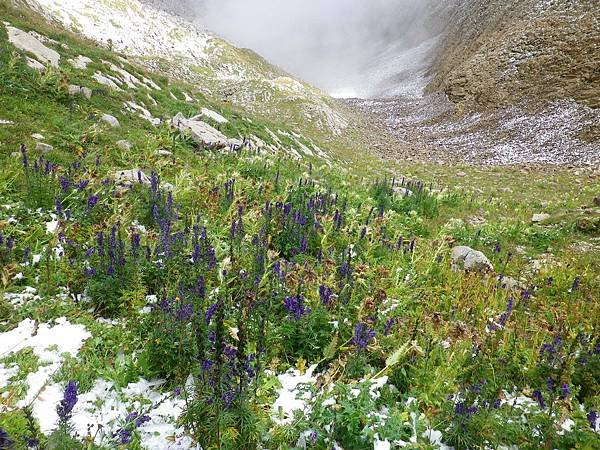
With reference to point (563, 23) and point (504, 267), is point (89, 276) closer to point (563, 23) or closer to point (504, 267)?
point (504, 267)

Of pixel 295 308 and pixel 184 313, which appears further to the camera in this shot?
pixel 295 308

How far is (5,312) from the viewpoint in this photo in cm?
378

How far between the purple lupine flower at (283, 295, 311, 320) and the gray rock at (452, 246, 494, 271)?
3.63 meters

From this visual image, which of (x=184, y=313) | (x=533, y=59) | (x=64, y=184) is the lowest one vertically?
(x=184, y=313)

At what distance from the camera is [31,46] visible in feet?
36.0

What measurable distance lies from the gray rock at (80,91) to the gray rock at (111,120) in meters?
1.04

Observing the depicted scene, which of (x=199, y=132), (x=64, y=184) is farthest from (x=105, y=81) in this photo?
(x=64, y=184)

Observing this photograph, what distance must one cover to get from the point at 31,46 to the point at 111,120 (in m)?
4.05

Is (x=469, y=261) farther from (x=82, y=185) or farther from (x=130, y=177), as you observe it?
(x=82, y=185)

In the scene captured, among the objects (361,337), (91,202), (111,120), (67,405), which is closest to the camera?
(67,405)

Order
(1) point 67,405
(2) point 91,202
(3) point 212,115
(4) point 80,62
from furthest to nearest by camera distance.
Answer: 1. (3) point 212,115
2. (4) point 80,62
3. (2) point 91,202
4. (1) point 67,405

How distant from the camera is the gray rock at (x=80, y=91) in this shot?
9952mm

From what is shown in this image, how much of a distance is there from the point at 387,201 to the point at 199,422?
8.18m

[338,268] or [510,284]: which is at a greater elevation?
[510,284]
